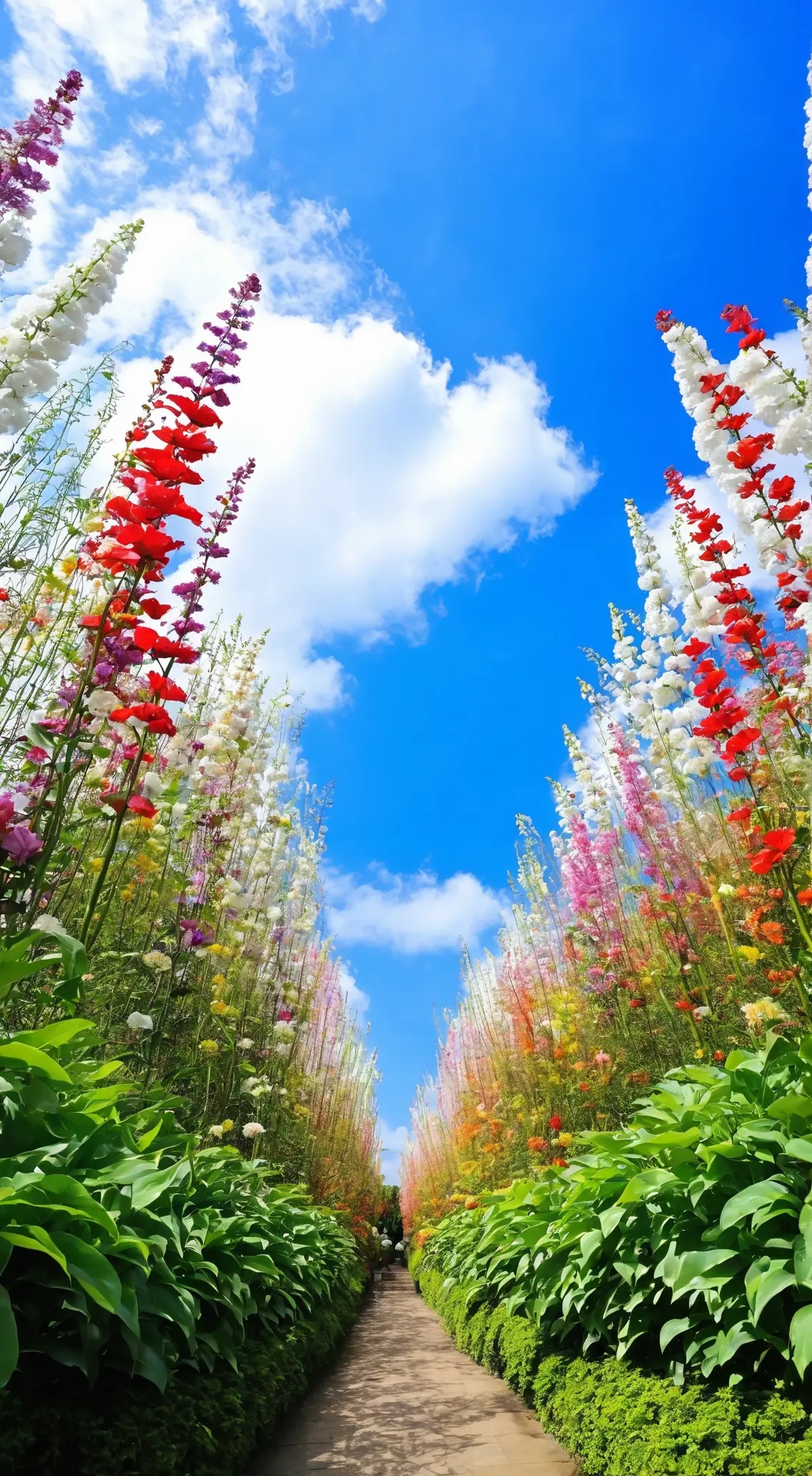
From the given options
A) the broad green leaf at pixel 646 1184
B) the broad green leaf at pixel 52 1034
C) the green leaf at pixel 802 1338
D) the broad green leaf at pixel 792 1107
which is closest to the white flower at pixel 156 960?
the broad green leaf at pixel 52 1034

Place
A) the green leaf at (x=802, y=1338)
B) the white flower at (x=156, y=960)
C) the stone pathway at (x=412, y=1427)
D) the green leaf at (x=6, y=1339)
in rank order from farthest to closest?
1. the white flower at (x=156, y=960)
2. the stone pathway at (x=412, y=1427)
3. the green leaf at (x=802, y=1338)
4. the green leaf at (x=6, y=1339)

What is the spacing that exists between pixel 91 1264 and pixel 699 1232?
1.49 m

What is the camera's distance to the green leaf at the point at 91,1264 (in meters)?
1.50

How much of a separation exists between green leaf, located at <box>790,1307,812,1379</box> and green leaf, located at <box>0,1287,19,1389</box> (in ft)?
4.78

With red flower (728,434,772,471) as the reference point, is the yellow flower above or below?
below

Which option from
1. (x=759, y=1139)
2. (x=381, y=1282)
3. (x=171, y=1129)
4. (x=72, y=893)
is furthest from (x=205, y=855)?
(x=381, y=1282)

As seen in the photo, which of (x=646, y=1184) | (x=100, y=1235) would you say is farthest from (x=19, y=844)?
(x=646, y=1184)

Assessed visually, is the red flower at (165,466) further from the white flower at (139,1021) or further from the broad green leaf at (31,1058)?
the white flower at (139,1021)

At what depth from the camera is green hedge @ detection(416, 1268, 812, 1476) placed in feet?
5.38

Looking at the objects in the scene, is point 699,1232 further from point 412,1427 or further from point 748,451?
point 748,451

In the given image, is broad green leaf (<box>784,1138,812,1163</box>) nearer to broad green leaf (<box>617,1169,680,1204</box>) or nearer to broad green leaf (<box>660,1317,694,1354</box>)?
broad green leaf (<box>617,1169,680,1204</box>)

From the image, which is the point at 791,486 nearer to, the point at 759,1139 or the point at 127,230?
the point at 759,1139

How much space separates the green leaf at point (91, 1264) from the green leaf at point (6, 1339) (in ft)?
0.66

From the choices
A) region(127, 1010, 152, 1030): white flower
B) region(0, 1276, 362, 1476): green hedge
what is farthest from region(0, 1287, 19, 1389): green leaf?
region(127, 1010, 152, 1030): white flower
